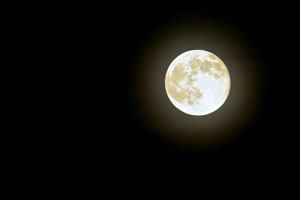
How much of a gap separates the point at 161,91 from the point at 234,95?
87 centimetres

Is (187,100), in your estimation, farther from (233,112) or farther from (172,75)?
(233,112)

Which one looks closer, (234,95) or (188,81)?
(188,81)

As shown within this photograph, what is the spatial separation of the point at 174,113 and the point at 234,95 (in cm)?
74

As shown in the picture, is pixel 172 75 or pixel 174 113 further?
pixel 174 113

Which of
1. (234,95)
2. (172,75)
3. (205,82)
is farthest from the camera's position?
(234,95)

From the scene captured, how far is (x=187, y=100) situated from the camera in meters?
2.62

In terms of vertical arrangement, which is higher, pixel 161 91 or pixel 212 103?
pixel 161 91

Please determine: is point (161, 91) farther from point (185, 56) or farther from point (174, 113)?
point (185, 56)

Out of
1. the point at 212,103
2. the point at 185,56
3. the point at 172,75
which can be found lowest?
the point at 212,103

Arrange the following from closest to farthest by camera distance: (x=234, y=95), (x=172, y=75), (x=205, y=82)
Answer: (x=205, y=82) < (x=172, y=75) < (x=234, y=95)

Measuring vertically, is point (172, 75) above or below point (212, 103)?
above

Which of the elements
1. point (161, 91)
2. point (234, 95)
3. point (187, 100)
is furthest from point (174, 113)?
point (234, 95)

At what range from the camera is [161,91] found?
309cm

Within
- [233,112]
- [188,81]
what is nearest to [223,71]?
[188,81]
